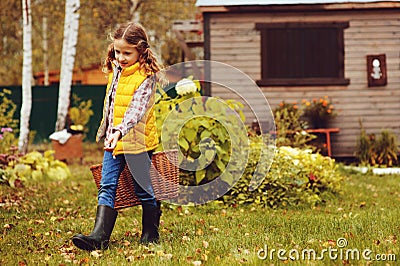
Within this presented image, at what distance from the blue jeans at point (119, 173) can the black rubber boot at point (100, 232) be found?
Result: 55mm

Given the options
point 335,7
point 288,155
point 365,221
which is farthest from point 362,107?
point 365,221

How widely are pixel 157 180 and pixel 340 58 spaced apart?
25.2 ft

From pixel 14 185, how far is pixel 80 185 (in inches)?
36.8

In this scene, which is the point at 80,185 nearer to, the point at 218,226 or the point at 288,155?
the point at 288,155

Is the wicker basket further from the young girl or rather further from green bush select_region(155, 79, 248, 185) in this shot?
green bush select_region(155, 79, 248, 185)

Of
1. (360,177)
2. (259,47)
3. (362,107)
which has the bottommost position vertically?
(360,177)

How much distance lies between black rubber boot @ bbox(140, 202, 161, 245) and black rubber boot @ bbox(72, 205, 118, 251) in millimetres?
260

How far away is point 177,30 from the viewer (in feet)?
40.8

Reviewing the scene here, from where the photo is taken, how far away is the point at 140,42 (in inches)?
173

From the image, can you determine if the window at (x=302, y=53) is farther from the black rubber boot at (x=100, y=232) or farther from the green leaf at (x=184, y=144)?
the black rubber boot at (x=100, y=232)

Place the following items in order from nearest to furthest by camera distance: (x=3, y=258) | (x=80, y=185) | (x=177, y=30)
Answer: (x=3, y=258) → (x=80, y=185) → (x=177, y=30)

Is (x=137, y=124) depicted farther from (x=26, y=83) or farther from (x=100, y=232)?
(x=26, y=83)

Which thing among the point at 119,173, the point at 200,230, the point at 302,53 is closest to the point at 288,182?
the point at 200,230

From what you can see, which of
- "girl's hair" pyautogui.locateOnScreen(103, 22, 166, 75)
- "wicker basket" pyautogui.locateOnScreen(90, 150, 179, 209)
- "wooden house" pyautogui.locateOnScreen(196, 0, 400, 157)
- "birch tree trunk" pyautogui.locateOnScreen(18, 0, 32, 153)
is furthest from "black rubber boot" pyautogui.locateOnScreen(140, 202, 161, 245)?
"birch tree trunk" pyautogui.locateOnScreen(18, 0, 32, 153)
